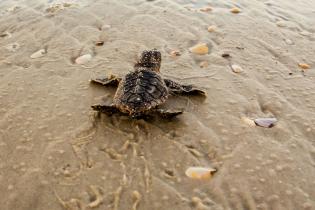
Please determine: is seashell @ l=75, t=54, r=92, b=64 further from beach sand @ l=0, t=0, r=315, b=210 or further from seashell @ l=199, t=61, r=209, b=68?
seashell @ l=199, t=61, r=209, b=68

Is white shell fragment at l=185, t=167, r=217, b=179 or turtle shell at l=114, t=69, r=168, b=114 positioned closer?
white shell fragment at l=185, t=167, r=217, b=179

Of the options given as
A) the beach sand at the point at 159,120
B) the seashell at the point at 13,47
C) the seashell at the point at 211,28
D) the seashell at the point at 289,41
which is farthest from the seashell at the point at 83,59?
the seashell at the point at 289,41

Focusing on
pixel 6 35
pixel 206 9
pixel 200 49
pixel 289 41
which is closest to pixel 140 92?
pixel 200 49

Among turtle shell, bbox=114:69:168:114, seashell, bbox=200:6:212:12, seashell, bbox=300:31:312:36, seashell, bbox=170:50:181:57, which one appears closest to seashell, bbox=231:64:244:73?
seashell, bbox=170:50:181:57

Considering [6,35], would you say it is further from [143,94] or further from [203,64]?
[143,94]

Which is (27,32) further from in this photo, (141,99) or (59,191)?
(59,191)

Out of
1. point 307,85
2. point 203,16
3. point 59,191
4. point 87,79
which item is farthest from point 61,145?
point 203,16
